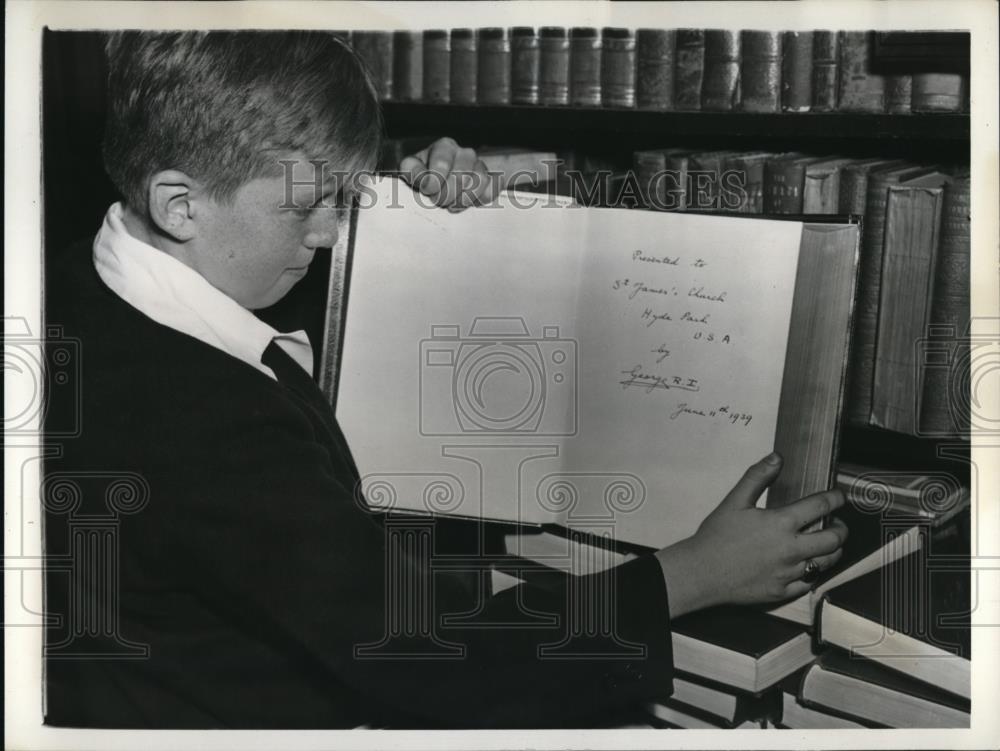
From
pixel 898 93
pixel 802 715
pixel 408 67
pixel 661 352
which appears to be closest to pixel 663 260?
pixel 661 352

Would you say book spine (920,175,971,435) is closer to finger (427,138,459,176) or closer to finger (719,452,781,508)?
finger (719,452,781,508)

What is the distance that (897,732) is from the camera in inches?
40.4

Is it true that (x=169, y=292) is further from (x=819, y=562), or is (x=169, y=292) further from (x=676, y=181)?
(x=819, y=562)

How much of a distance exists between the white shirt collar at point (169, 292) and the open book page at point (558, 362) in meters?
0.14

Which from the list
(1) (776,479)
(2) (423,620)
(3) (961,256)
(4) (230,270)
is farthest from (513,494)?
(3) (961,256)

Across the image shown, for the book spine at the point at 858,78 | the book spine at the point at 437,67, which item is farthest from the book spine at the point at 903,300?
the book spine at the point at 437,67

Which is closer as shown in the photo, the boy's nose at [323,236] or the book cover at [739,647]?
the book cover at [739,647]

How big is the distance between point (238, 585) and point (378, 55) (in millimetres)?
654

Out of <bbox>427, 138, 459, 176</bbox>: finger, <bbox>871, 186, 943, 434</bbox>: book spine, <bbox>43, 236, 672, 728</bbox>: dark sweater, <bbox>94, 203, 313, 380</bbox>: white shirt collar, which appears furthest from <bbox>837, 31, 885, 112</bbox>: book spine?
<bbox>94, 203, 313, 380</bbox>: white shirt collar

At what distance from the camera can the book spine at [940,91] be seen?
1.02m

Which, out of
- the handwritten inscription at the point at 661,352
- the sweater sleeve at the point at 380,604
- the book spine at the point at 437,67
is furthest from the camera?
the book spine at the point at 437,67

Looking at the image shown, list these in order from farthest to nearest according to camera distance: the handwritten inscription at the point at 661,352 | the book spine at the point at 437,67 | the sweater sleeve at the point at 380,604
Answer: the book spine at the point at 437,67 → the handwritten inscription at the point at 661,352 → the sweater sleeve at the point at 380,604

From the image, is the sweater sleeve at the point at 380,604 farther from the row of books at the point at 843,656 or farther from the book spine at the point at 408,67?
the book spine at the point at 408,67

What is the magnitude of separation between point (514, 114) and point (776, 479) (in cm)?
55
